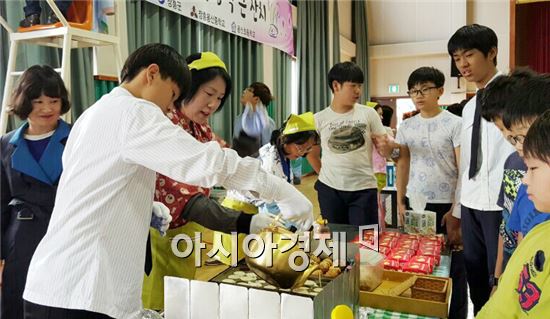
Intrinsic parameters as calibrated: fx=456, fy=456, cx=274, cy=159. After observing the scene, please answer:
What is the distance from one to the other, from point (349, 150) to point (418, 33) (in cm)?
624

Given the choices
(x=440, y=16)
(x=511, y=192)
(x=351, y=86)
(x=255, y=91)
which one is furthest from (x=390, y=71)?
(x=511, y=192)

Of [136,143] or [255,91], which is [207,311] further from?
[255,91]

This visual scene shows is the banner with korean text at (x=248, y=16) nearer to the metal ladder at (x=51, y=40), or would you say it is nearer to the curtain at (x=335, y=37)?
the metal ladder at (x=51, y=40)

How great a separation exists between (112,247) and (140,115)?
24cm

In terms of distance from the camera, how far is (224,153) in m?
0.78

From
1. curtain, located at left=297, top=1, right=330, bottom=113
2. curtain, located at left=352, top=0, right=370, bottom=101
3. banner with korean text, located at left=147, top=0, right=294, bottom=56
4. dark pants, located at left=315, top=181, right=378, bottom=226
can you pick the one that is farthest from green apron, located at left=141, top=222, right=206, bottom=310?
curtain, located at left=352, top=0, right=370, bottom=101

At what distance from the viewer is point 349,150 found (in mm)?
2229

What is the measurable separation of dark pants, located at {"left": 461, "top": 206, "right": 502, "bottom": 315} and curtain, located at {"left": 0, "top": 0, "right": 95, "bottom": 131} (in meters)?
1.87

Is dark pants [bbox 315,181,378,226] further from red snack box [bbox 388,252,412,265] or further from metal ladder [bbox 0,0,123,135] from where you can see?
metal ladder [bbox 0,0,123,135]

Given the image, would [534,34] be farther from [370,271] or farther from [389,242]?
[370,271]

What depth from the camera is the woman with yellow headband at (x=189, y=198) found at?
1219 mm

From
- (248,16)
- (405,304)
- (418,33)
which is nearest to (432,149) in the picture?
(405,304)

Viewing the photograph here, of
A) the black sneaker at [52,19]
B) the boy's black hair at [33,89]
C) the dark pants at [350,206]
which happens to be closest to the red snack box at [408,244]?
the dark pants at [350,206]

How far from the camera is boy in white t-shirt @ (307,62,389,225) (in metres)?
2.21
